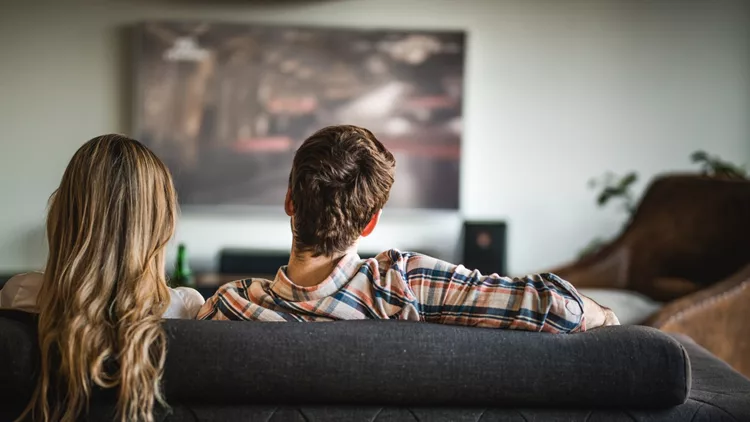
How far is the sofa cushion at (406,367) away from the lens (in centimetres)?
137

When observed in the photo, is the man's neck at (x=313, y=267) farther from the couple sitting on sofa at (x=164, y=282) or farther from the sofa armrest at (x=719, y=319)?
the sofa armrest at (x=719, y=319)

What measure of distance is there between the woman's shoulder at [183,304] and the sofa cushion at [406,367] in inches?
8.2

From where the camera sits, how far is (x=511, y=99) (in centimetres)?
536

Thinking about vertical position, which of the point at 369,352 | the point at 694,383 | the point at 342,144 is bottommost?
the point at 694,383

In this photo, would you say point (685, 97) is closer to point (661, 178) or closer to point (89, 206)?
point (661, 178)

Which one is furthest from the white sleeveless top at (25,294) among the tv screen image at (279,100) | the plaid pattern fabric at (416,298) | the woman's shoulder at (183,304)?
the tv screen image at (279,100)

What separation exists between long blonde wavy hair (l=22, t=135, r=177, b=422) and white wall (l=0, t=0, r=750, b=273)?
3893mm

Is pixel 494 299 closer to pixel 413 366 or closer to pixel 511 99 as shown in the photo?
pixel 413 366

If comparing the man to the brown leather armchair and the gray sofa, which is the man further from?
the brown leather armchair

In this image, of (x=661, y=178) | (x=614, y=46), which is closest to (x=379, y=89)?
(x=614, y=46)

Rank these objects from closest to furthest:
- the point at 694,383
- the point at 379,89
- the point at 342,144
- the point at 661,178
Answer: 1. the point at 342,144
2. the point at 694,383
3. the point at 661,178
4. the point at 379,89

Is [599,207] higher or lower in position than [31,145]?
lower

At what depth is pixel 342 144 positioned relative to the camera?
1491mm

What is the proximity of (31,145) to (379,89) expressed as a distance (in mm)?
2249
